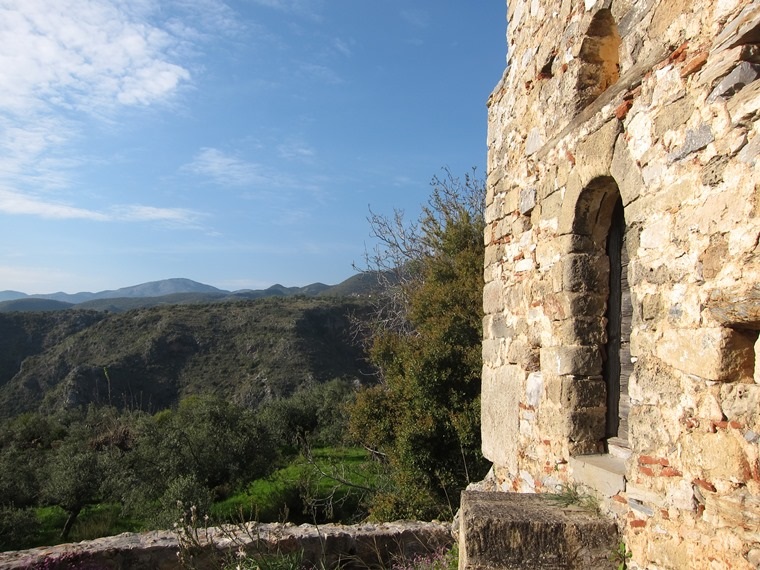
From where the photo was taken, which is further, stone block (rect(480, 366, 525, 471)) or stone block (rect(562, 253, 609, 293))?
stone block (rect(480, 366, 525, 471))

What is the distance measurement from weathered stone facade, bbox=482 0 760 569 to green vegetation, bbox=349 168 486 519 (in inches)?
170

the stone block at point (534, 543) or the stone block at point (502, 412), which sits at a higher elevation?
the stone block at point (502, 412)

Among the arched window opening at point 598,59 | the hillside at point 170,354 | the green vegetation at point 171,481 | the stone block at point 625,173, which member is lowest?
the green vegetation at point 171,481

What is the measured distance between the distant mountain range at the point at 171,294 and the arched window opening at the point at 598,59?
11.1 metres

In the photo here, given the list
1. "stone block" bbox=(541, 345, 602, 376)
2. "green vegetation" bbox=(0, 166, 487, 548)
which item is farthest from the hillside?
"stone block" bbox=(541, 345, 602, 376)

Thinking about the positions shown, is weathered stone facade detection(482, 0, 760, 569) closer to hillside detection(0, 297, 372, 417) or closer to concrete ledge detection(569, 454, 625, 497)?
→ concrete ledge detection(569, 454, 625, 497)

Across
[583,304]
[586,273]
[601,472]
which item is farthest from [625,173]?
[601,472]

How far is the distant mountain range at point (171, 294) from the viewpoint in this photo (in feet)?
161

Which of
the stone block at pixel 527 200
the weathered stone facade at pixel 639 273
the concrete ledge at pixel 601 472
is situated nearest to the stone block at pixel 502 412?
the weathered stone facade at pixel 639 273

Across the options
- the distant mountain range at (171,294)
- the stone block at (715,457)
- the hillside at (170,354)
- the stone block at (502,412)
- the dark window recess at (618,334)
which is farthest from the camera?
the distant mountain range at (171,294)

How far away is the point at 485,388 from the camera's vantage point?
4645 mm

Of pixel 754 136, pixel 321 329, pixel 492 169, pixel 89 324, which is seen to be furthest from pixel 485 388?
Answer: pixel 89 324

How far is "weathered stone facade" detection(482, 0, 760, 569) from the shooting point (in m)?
2.12

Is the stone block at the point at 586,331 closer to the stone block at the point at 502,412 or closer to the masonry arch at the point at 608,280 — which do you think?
the masonry arch at the point at 608,280
